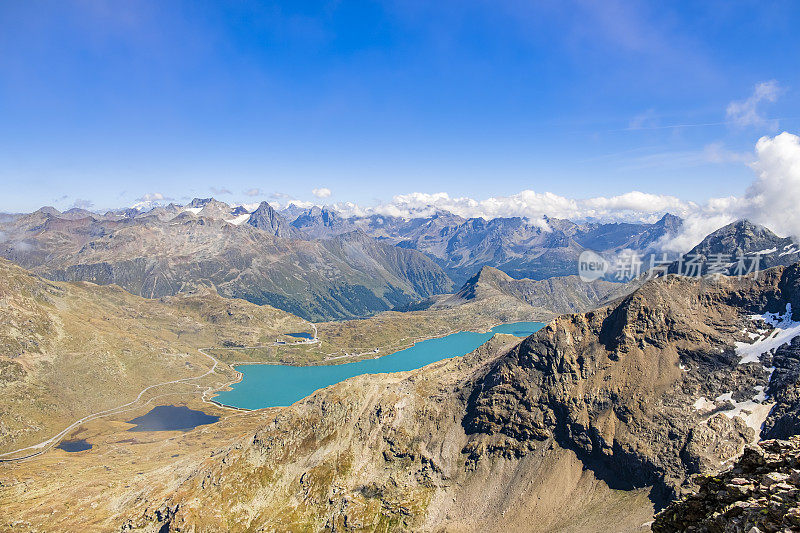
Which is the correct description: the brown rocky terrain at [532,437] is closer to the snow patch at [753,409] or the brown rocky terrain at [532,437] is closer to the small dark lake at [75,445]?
the snow patch at [753,409]

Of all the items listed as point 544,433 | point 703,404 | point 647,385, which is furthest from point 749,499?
point 647,385

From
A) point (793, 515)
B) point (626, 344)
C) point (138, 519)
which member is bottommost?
point (138, 519)

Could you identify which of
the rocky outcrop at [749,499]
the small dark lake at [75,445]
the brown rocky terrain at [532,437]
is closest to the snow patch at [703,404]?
the brown rocky terrain at [532,437]

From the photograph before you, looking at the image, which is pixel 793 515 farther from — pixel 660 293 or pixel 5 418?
pixel 5 418

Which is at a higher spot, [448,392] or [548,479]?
[448,392]

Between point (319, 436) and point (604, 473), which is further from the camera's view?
point (319, 436)

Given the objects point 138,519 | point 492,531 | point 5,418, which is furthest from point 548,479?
point 5,418

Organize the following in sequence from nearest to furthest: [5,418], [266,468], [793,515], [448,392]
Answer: [793,515] < [266,468] < [448,392] < [5,418]
